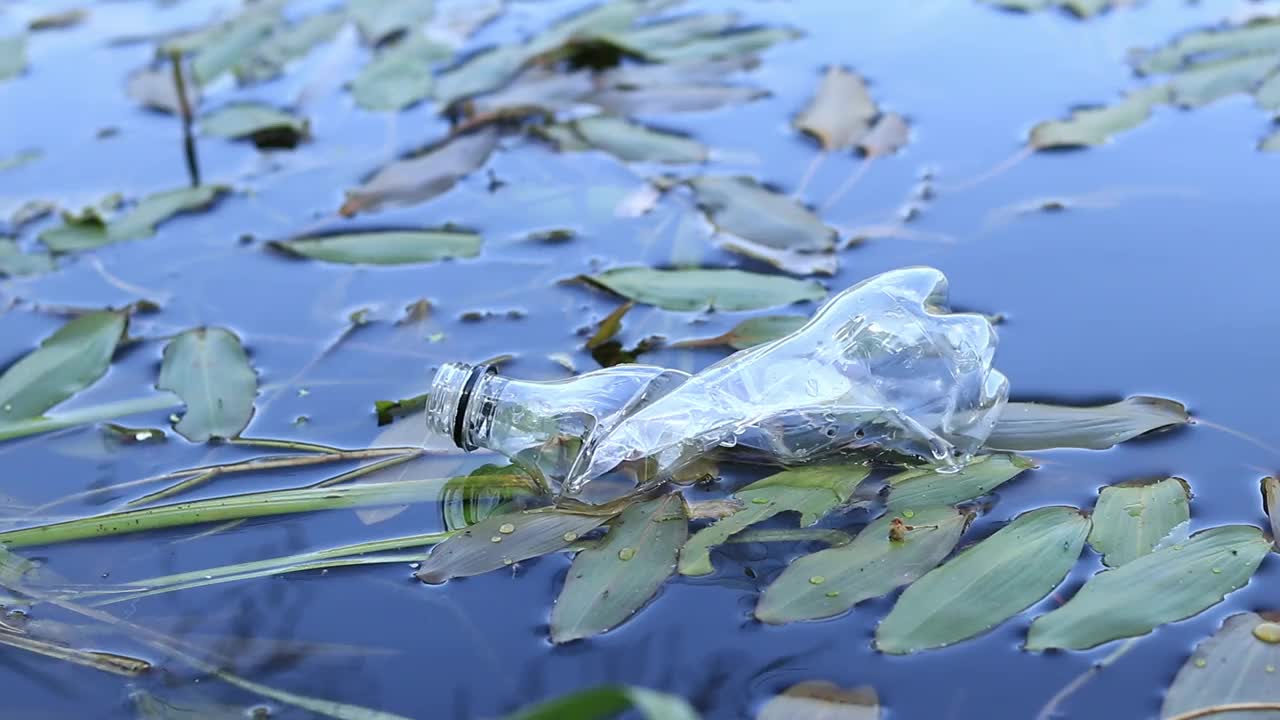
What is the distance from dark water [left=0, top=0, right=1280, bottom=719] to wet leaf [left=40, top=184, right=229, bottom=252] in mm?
25

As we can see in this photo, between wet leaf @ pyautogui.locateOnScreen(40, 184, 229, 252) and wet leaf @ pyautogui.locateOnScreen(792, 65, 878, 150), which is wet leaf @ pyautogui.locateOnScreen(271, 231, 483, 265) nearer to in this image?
wet leaf @ pyautogui.locateOnScreen(40, 184, 229, 252)

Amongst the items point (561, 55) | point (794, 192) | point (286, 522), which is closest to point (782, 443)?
point (286, 522)

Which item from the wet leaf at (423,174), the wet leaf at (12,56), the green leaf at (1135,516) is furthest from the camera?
the wet leaf at (12,56)

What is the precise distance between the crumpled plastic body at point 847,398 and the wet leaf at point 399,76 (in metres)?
0.80

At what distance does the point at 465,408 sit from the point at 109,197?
761 mm

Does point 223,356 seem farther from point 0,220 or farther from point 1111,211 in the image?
point 1111,211

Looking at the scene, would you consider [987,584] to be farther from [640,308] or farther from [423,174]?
[423,174]

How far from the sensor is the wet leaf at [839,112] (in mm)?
1363

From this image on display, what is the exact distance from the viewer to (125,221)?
1.34 metres

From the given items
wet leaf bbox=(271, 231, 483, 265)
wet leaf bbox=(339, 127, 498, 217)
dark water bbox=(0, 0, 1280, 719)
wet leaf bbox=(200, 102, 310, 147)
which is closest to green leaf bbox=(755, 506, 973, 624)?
dark water bbox=(0, 0, 1280, 719)

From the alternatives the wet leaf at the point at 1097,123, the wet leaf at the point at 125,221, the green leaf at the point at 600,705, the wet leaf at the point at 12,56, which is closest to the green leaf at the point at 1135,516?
the green leaf at the point at 600,705

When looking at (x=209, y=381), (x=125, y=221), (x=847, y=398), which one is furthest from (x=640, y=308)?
(x=125, y=221)

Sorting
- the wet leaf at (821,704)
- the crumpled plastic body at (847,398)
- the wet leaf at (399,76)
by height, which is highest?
the wet leaf at (399,76)

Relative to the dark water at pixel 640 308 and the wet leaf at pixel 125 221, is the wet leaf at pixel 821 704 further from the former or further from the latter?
the wet leaf at pixel 125 221
